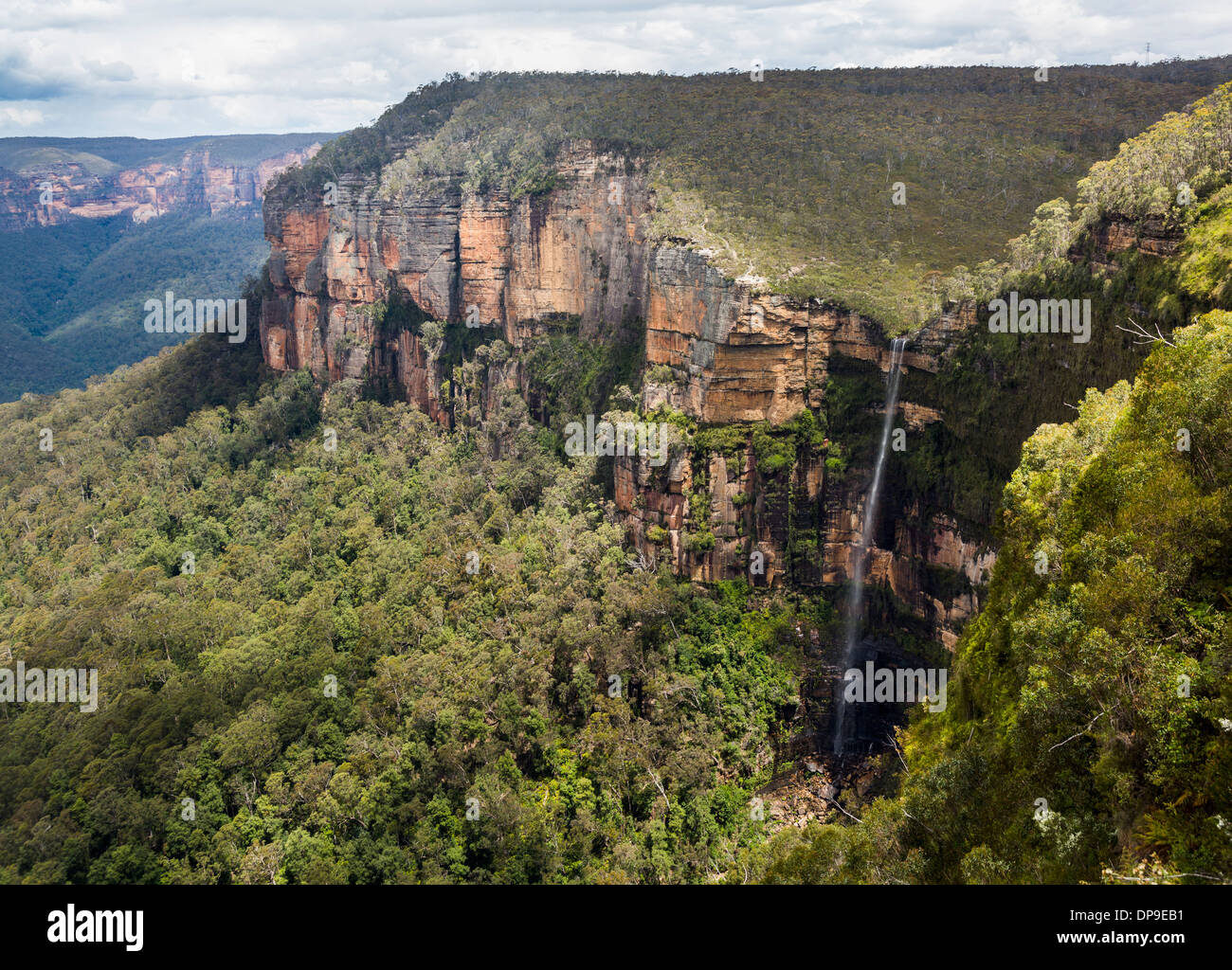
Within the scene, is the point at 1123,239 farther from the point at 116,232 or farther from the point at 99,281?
the point at 116,232

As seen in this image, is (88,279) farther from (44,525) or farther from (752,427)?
(752,427)

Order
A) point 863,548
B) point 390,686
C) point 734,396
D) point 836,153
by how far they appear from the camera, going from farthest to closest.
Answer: point 836,153 → point 863,548 → point 734,396 → point 390,686

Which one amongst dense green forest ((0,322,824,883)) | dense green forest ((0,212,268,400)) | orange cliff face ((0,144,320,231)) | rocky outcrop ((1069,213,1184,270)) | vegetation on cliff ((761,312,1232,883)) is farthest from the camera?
orange cliff face ((0,144,320,231))

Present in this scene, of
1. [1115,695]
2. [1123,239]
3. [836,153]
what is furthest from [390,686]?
[836,153]

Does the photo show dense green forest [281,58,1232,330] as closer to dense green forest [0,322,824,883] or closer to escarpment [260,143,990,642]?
escarpment [260,143,990,642]

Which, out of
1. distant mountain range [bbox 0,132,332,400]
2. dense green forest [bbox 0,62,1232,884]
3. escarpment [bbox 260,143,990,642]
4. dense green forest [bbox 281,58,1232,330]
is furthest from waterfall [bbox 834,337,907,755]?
distant mountain range [bbox 0,132,332,400]
